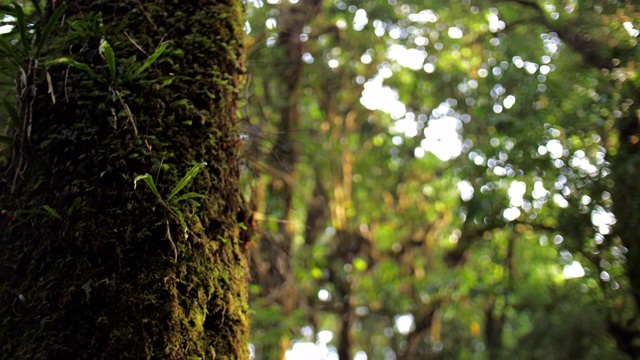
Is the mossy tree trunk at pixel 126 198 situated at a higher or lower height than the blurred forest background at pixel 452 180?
higher

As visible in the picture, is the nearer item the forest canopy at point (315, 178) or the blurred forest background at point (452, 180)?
the forest canopy at point (315, 178)

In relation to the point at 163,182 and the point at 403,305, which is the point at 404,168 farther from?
the point at 163,182

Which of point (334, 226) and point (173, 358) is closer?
point (173, 358)

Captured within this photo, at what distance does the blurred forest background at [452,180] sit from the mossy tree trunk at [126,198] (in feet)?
1.26

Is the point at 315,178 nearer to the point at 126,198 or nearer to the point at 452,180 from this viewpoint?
the point at 452,180

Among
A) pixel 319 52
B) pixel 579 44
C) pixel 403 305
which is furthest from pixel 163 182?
pixel 403 305

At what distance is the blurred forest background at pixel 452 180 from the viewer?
5230mm

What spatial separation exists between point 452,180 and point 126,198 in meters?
7.46

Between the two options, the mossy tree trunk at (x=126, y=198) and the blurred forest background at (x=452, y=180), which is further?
the blurred forest background at (x=452, y=180)

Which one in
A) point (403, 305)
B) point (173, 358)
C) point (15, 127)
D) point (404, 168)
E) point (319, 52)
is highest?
point (15, 127)

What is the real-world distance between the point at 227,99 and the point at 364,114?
810cm

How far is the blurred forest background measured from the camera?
5230 millimetres

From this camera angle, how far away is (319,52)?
8.47 metres

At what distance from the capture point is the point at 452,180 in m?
8.55
